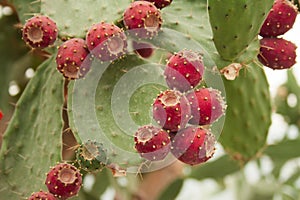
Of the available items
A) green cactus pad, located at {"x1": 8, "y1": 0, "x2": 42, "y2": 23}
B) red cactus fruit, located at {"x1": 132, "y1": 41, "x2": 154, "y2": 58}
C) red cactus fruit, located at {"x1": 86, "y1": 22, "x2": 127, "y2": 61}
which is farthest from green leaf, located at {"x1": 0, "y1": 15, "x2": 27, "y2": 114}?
red cactus fruit, located at {"x1": 86, "y1": 22, "x2": 127, "y2": 61}

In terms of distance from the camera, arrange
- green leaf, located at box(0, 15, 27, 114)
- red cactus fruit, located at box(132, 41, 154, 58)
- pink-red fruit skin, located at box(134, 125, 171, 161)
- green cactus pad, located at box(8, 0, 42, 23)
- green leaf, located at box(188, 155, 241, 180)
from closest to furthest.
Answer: pink-red fruit skin, located at box(134, 125, 171, 161), red cactus fruit, located at box(132, 41, 154, 58), green cactus pad, located at box(8, 0, 42, 23), green leaf, located at box(0, 15, 27, 114), green leaf, located at box(188, 155, 241, 180)

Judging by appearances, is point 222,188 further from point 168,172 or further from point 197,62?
point 197,62

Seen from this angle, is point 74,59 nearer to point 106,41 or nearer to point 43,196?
point 106,41

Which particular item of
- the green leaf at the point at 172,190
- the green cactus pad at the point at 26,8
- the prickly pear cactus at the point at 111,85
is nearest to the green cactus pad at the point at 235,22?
the prickly pear cactus at the point at 111,85

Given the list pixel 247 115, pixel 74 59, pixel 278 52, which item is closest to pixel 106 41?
pixel 74 59

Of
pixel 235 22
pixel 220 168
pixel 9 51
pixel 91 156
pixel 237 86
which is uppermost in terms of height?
pixel 235 22

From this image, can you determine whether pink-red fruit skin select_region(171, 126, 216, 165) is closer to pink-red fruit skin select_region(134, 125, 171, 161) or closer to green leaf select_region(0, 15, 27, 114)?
pink-red fruit skin select_region(134, 125, 171, 161)
